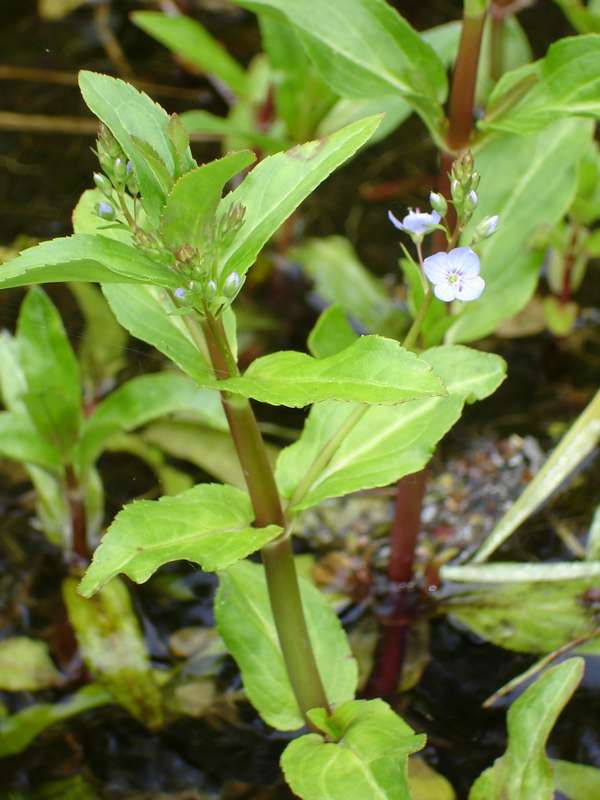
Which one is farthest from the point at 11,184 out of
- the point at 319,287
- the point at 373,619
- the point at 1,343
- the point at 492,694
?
the point at 492,694

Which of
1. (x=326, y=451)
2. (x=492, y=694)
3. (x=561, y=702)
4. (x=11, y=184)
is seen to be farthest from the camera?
(x=11, y=184)

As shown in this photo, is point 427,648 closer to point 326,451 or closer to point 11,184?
point 326,451

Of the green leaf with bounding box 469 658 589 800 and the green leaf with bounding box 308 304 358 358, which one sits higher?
the green leaf with bounding box 308 304 358 358

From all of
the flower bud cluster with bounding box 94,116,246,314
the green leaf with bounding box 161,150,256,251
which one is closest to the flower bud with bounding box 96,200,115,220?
the flower bud cluster with bounding box 94,116,246,314

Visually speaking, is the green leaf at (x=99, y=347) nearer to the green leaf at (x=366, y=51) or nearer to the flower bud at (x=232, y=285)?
the green leaf at (x=366, y=51)

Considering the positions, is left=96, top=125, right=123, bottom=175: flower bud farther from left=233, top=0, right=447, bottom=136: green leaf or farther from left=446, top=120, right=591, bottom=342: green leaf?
left=446, top=120, right=591, bottom=342: green leaf

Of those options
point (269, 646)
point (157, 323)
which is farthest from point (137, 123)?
point (269, 646)

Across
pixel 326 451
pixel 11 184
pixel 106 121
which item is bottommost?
pixel 326 451
